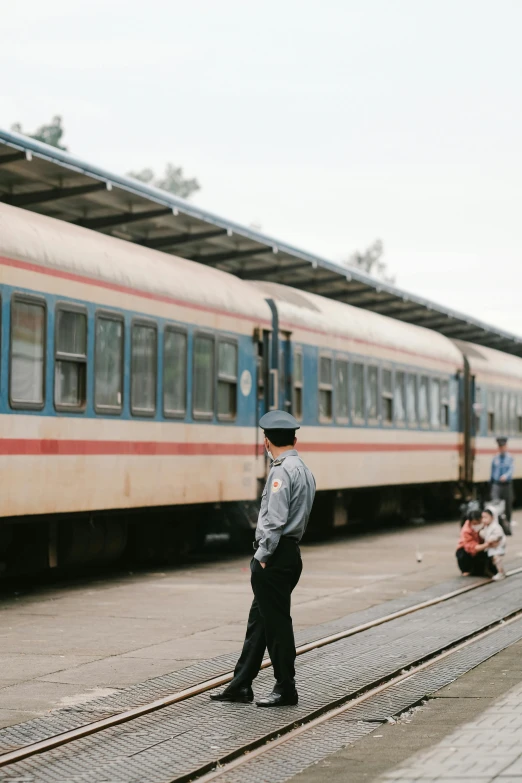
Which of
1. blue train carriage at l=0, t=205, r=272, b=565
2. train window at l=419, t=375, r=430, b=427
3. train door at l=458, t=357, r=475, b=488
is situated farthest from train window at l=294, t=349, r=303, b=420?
train door at l=458, t=357, r=475, b=488

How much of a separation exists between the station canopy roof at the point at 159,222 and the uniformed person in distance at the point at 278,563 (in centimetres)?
649

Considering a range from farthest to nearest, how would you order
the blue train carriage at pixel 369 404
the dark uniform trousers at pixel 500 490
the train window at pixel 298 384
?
1. the dark uniform trousers at pixel 500 490
2. the blue train carriage at pixel 369 404
3. the train window at pixel 298 384

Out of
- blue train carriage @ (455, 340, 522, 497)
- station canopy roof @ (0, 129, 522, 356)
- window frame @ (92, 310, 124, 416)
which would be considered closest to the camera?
A: window frame @ (92, 310, 124, 416)

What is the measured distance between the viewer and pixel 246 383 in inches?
732

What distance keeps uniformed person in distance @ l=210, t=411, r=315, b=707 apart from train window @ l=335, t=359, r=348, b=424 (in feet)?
45.3


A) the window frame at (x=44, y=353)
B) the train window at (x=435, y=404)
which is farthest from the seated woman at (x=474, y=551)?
the train window at (x=435, y=404)

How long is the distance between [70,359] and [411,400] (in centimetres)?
1262

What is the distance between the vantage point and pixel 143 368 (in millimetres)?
15734

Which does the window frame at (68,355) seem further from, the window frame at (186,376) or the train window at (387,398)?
the train window at (387,398)

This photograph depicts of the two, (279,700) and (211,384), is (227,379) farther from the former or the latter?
(279,700)

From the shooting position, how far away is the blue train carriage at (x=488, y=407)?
3014cm

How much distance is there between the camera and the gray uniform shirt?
811 centimetres

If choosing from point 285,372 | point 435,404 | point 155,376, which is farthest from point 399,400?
point 155,376

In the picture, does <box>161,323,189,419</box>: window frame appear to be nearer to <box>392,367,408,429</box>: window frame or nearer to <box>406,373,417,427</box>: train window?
<box>392,367,408,429</box>: window frame
